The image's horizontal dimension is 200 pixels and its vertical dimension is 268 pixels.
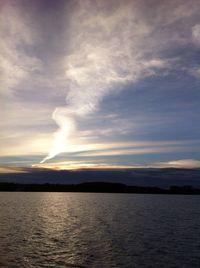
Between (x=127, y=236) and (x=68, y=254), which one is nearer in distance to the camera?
(x=68, y=254)

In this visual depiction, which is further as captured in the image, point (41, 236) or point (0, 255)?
point (41, 236)

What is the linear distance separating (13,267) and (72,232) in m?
30.9

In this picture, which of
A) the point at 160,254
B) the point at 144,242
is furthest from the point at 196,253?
the point at 144,242

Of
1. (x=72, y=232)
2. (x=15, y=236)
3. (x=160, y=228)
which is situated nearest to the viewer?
(x=15, y=236)

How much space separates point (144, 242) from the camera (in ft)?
189

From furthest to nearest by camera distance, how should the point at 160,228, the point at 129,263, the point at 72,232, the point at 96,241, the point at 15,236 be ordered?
1. the point at 160,228
2. the point at 72,232
3. the point at 15,236
4. the point at 96,241
5. the point at 129,263

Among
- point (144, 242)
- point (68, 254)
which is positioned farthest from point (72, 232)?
point (68, 254)

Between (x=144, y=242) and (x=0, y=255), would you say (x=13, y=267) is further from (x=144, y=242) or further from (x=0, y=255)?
(x=144, y=242)

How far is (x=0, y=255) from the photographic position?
44.8 meters

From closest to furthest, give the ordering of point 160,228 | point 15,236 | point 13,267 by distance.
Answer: point 13,267, point 15,236, point 160,228

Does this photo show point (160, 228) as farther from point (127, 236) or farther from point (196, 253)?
point (196, 253)

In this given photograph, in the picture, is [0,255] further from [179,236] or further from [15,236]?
[179,236]

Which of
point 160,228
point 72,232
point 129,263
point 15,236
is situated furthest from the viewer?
point 160,228

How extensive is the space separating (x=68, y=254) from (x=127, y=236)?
19.4 m
